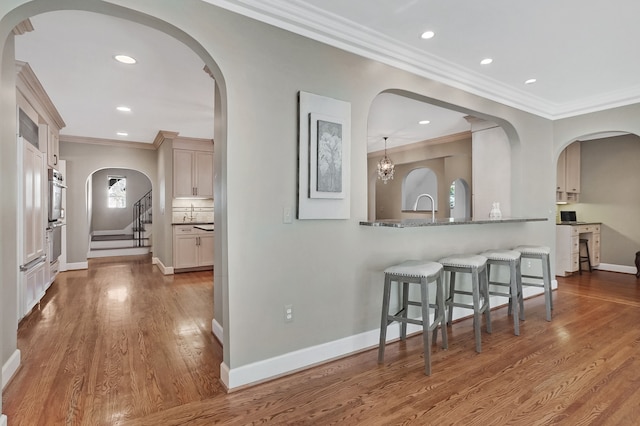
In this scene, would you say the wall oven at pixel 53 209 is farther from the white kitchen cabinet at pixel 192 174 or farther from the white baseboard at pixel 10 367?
the white baseboard at pixel 10 367

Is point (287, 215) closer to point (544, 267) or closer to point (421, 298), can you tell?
point (421, 298)

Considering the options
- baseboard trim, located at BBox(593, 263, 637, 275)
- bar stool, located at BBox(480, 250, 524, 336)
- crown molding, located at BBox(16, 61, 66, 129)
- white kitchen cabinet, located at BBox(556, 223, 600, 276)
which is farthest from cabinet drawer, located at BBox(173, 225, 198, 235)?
baseboard trim, located at BBox(593, 263, 637, 275)

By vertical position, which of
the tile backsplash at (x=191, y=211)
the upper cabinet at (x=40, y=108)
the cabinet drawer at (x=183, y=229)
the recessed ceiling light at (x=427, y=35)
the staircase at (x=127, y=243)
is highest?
the recessed ceiling light at (x=427, y=35)

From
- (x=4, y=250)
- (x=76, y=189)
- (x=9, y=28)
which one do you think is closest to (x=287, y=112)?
(x=9, y=28)

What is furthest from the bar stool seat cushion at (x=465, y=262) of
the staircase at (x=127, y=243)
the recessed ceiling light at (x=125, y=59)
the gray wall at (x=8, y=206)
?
the staircase at (x=127, y=243)

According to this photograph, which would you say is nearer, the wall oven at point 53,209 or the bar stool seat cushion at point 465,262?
the bar stool seat cushion at point 465,262

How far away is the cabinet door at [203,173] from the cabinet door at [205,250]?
867 millimetres

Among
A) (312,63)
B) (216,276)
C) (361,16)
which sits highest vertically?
(361,16)

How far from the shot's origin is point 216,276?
11.1 ft

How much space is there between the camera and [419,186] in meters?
11.3

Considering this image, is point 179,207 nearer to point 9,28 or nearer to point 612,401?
point 9,28

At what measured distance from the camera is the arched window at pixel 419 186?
35.7 ft

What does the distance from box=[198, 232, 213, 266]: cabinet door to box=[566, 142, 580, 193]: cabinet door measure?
7221 millimetres

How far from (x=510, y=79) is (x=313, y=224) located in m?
3.08
